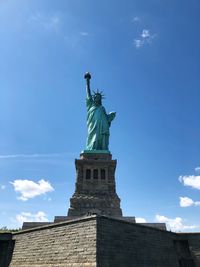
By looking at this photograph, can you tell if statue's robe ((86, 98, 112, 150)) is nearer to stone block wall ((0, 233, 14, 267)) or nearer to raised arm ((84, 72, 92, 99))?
raised arm ((84, 72, 92, 99))

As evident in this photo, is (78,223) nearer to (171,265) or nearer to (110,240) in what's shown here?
(110,240)

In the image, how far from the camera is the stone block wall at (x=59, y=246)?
43.2 ft

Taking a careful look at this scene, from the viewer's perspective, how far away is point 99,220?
13531mm

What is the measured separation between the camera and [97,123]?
124ft

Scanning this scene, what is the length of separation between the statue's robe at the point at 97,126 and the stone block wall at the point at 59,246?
2027 centimetres

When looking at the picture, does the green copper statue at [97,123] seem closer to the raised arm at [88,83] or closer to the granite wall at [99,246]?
the raised arm at [88,83]

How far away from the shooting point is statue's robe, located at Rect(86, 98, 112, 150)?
36656 mm

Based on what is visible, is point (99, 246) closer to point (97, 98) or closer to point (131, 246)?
point (131, 246)

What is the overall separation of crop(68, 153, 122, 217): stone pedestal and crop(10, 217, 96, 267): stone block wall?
12041 mm

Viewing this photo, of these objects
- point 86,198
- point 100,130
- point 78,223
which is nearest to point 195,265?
point 78,223

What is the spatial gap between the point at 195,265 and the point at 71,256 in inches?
322

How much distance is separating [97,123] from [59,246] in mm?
24283

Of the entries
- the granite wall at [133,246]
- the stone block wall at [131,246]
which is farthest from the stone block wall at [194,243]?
the stone block wall at [131,246]

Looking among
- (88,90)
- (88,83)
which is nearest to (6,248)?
(88,90)
